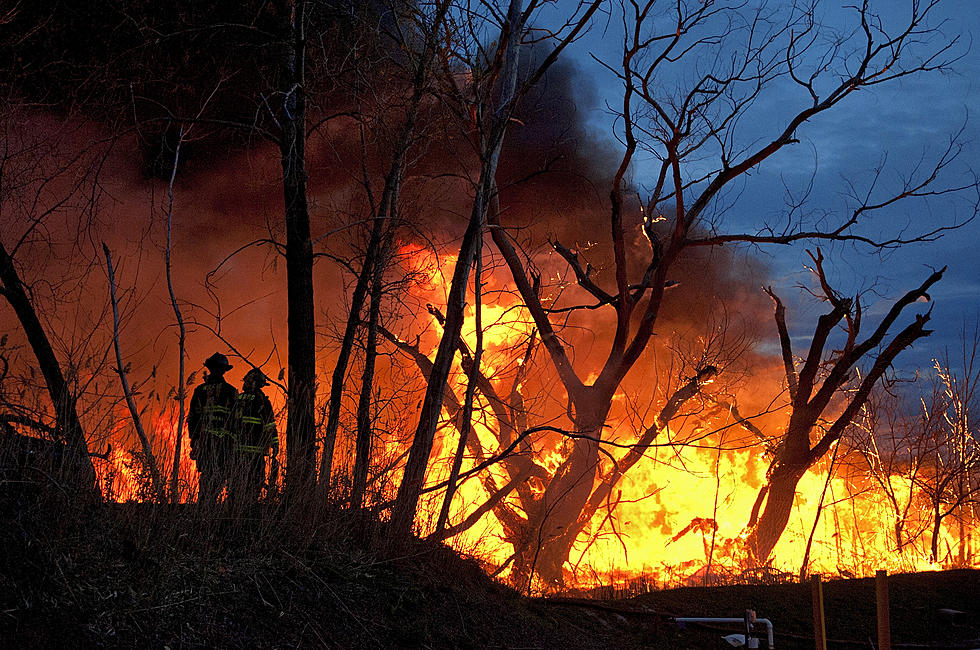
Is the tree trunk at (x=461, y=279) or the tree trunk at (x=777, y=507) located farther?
the tree trunk at (x=777, y=507)

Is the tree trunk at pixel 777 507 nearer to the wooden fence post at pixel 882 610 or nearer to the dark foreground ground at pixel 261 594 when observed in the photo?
the dark foreground ground at pixel 261 594

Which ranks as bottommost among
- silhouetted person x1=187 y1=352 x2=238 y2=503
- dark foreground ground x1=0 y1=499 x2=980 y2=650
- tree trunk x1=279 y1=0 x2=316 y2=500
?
dark foreground ground x1=0 y1=499 x2=980 y2=650

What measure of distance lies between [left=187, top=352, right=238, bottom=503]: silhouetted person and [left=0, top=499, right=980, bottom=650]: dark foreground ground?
25 cm

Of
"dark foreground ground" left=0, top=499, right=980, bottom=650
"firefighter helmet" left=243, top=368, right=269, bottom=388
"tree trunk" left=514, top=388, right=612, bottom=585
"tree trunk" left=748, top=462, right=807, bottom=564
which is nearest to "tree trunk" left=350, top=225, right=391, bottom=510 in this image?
"dark foreground ground" left=0, top=499, right=980, bottom=650

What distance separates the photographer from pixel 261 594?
4.88 metres

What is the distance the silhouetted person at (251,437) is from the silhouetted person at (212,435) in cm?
10

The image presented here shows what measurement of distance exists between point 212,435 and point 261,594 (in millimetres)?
2287

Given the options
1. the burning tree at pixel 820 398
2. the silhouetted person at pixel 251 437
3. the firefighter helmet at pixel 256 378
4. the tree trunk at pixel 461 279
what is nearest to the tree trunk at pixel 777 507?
the burning tree at pixel 820 398

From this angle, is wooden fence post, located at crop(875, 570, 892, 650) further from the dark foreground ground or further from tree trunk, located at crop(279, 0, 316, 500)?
tree trunk, located at crop(279, 0, 316, 500)

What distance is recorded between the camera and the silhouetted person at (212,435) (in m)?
5.39

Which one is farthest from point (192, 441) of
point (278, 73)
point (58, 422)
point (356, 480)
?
point (278, 73)

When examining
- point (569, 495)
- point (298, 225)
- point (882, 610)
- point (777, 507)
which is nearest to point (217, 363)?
point (298, 225)

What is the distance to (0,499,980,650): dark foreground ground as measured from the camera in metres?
4.07

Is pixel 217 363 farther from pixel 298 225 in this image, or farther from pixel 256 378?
pixel 298 225
